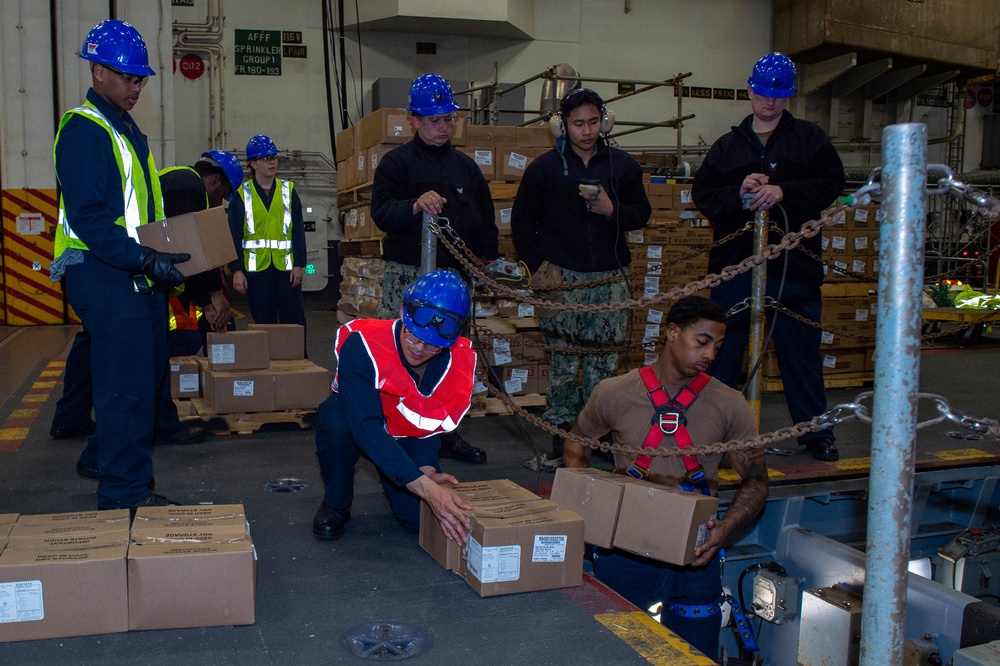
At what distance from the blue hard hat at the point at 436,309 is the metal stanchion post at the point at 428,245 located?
1.20 meters

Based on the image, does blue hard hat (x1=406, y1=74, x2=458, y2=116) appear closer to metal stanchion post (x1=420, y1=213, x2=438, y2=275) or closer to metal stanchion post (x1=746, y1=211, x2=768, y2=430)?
metal stanchion post (x1=420, y1=213, x2=438, y2=275)

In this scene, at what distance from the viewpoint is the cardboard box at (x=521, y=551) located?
302 centimetres

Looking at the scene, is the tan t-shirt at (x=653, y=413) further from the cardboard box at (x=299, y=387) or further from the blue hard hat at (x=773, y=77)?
the cardboard box at (x=299, y=387)

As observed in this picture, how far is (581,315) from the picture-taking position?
4.91 m

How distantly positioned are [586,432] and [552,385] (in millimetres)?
1066

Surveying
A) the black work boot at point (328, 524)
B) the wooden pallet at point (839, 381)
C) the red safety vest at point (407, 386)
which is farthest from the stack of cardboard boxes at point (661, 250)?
the black work boot at point (328, 524)

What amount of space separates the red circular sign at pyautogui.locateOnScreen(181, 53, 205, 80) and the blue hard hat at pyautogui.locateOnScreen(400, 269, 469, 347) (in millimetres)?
13826

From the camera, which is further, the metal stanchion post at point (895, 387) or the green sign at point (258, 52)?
the green sign at point (258, 52)

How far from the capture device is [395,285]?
15.9 ft

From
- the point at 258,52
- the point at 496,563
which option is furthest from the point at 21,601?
the point at 258,52

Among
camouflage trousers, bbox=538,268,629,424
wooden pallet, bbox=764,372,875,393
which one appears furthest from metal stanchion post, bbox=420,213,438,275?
wooden pallet, bbox=764,372,875,393

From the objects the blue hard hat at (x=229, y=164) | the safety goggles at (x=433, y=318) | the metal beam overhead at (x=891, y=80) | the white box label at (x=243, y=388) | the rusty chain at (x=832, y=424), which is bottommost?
the white box label at (x=243, y=388)

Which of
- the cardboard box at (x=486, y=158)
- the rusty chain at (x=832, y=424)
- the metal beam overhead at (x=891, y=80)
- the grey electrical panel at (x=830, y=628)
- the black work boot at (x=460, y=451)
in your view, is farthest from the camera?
the metal beam overhead at (x=891, y=80)

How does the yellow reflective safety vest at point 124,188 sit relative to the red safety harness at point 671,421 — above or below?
above
